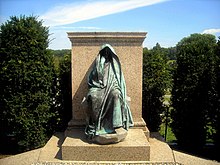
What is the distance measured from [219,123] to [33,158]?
5.08 m

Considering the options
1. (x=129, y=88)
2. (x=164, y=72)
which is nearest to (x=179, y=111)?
(x=164, y=72)

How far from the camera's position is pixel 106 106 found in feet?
22.1

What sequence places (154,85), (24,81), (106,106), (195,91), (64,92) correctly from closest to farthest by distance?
(106,106) → (24,81) → (195,91) → (64,92) → (154,85)

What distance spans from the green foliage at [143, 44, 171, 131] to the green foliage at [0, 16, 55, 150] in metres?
3.09

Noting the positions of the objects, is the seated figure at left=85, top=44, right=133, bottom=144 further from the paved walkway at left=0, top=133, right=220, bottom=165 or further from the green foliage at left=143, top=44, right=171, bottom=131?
the green foliage at left=143, top=44, right=171, bottom=131

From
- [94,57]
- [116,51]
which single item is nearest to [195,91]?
[116,51]

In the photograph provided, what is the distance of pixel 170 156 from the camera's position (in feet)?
21.8

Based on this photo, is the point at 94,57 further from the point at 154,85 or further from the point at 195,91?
the point at 195,91

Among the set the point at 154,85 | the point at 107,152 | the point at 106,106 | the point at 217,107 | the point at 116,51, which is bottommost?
the point at 107,152

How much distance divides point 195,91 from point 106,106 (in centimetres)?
317

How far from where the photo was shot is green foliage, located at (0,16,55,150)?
798 cm

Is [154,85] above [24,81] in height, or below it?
below

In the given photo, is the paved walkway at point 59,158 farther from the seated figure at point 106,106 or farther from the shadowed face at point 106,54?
the shadowed face at point 106,54

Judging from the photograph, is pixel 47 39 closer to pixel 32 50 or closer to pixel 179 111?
pixel 32 50
